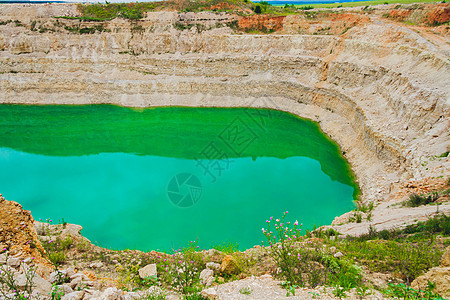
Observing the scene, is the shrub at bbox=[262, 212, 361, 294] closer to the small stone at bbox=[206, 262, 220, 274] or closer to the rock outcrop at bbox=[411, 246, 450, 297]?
the rock outcrop at bbox=[411, 246, 450, 297]

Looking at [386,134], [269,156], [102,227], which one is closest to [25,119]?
[102,227]

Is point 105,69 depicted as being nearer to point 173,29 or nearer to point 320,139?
point 173,29

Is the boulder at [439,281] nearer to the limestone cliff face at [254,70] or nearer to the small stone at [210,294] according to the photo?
the small stone at [210,294]

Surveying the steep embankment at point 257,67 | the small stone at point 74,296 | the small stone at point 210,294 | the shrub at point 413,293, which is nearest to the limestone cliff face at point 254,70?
the steep embankment at point 257,67

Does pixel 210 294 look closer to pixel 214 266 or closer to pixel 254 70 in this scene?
pixel 214 266

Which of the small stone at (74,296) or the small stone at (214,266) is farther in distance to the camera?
the small stone at (214,266)

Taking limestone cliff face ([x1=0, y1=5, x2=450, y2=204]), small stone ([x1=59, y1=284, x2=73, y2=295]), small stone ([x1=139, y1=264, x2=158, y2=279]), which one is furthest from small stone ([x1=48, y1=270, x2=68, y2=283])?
limestone cliff face ([x1=0, y1=5, x2=450, y2=204])
